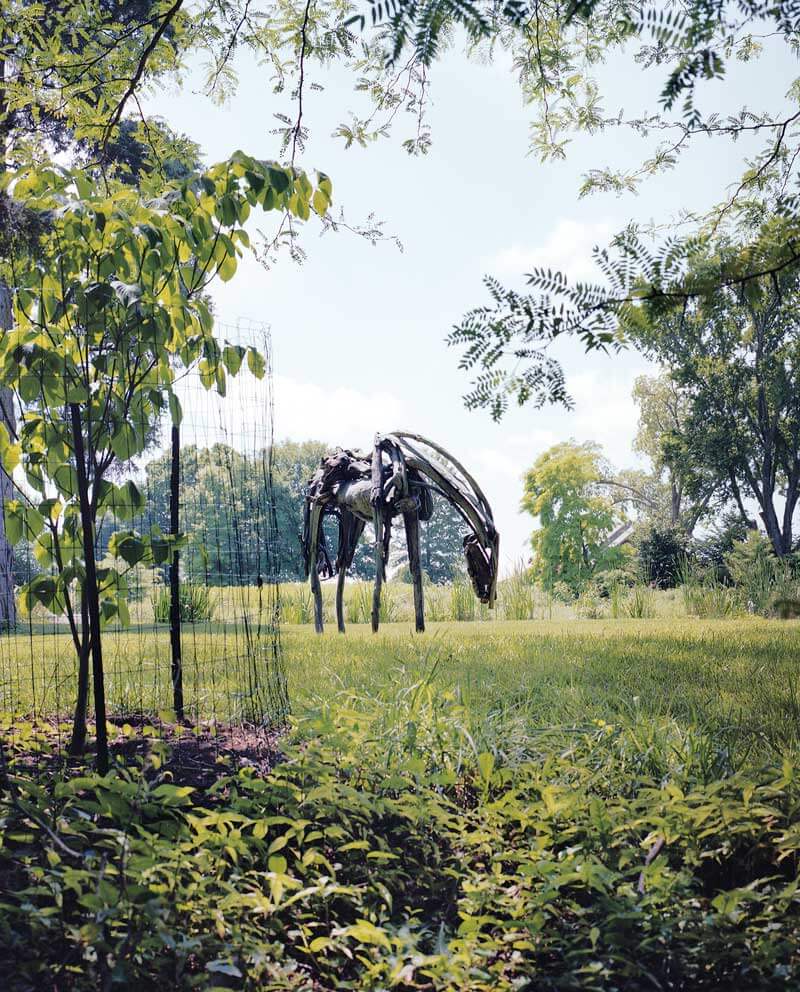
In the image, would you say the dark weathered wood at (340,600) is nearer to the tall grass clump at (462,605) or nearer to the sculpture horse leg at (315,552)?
the sculpture horse leg at (315,552)

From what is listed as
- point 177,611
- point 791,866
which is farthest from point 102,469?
point 791,866

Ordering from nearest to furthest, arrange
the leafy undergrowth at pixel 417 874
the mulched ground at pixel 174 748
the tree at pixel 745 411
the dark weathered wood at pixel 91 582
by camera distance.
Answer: the leafy undergrowth at pixel 417 874 < the dark weathered wood at pixel 91 582 < the mulched ground at pixel 174 748 < the tree at pixel 745 411

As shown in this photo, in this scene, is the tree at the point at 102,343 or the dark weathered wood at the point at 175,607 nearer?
the tree at the point at 102,343

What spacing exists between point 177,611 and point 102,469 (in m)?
0.89

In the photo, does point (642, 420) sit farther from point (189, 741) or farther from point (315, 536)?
point (189, 741)

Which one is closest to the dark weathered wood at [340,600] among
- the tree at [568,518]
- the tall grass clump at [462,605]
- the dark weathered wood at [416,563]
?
the dark weathered wood at [416,563]

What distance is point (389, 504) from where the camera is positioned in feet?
23.6

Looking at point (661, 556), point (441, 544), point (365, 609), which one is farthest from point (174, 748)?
→ point (441, 544)

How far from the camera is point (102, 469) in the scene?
3.26 m

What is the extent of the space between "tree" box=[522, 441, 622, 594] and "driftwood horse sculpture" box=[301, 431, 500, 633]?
42.1 feet

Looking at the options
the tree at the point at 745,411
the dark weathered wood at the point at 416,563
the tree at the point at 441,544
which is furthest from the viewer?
the tree at the point at 441,544

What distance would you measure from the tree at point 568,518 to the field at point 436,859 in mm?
16928

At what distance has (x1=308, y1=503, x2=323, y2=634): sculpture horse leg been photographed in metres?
8.38

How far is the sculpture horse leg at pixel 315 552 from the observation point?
8383 millimetres
